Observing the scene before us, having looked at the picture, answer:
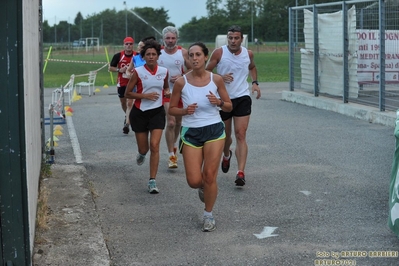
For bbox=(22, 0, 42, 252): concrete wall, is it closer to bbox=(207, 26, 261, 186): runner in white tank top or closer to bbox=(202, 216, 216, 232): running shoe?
bbox=(202, 216, 216, 232): running shoe

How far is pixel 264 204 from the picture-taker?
7781 mm

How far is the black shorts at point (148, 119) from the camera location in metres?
8.74

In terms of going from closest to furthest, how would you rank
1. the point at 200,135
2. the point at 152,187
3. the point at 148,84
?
the point at 200,135 → the point at 152,187 → the point at 148,84

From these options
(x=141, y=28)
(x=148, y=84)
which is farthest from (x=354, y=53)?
(x=141, y=28)

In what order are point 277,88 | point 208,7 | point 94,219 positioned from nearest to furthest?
point 94,219, point 277,88, point 208,7

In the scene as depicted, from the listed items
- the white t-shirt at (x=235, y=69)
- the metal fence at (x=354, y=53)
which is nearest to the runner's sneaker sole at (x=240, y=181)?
the white t-shirt at (x=235, y=69)

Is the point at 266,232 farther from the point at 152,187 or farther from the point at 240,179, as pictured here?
the point at 152,187

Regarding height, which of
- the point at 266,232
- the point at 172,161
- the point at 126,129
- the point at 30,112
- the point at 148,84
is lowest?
the point at 266,232

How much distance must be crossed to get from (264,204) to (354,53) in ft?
31.6

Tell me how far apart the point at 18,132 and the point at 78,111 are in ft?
44.3

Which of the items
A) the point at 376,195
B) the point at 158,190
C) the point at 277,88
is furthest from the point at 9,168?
the point at 277,88

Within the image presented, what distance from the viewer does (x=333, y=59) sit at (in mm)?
17766

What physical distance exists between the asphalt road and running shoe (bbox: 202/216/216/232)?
0.20 feet

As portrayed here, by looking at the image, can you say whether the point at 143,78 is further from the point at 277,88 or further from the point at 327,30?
the point at 277,88
